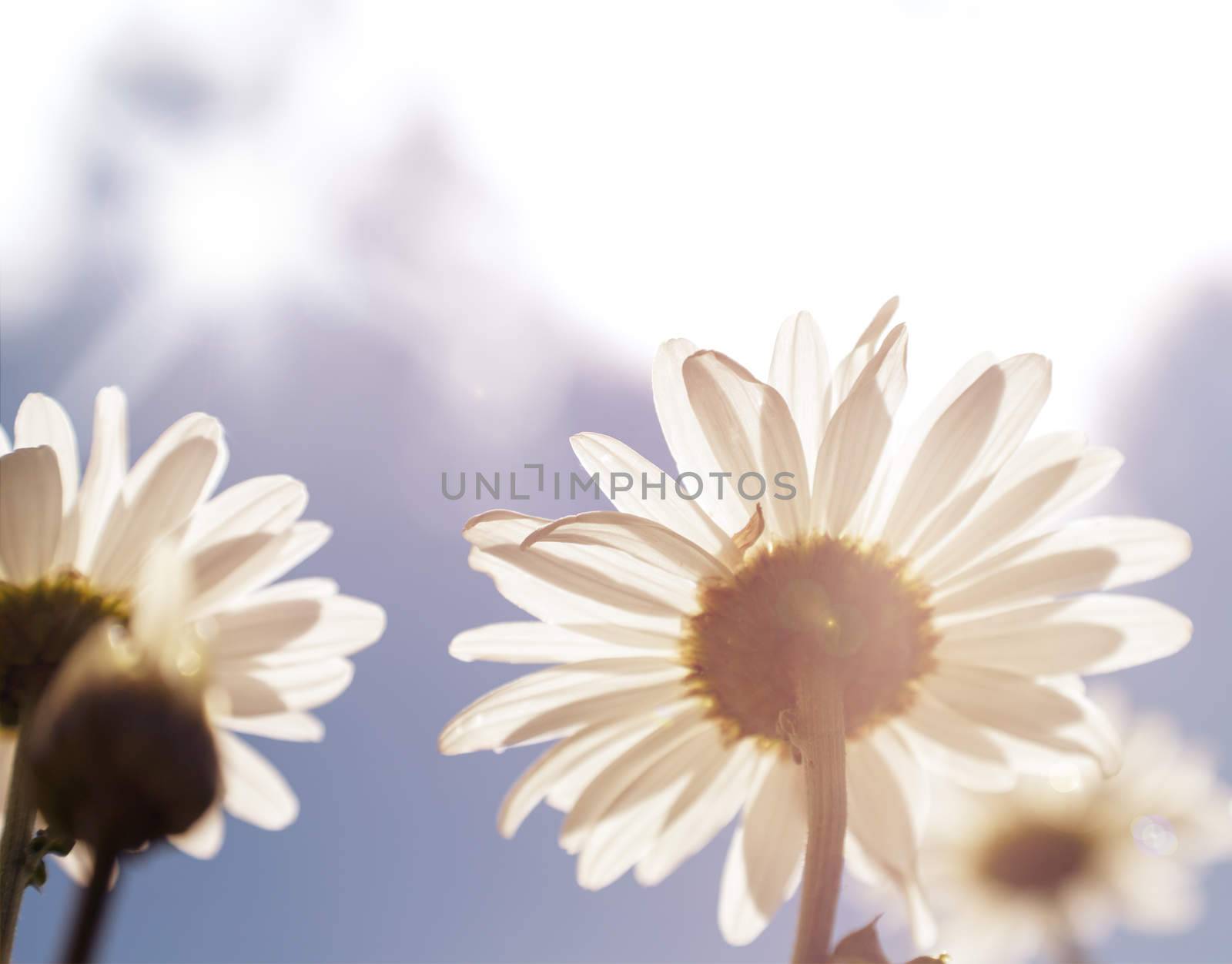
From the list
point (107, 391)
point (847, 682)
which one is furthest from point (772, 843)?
point (107, 391)

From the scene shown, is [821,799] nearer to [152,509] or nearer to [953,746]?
[953,746]

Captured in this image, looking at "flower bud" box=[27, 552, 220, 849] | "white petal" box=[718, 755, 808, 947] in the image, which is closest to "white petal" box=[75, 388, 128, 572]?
"flower bud" box=[27, 552, 220, 849]

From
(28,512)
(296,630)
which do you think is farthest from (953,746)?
(28,512)

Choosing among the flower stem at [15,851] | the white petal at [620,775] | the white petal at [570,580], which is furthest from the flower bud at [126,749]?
the white petal at [620,775]

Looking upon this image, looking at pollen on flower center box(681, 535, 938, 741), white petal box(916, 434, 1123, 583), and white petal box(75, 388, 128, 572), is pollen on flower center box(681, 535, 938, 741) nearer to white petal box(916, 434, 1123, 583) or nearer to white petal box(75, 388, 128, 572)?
white petal box(916, 434, 1123, 583)

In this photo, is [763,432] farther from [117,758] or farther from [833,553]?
[117,758]

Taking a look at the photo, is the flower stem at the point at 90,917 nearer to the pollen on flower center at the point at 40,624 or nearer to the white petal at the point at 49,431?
the pollen on flower center at the point at 40,624

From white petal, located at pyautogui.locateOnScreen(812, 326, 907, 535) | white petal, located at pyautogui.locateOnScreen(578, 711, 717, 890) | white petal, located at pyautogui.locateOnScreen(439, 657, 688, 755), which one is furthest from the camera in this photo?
white petal, located at pyautogui.locateOnScreen(578, 711, 717, 890)
